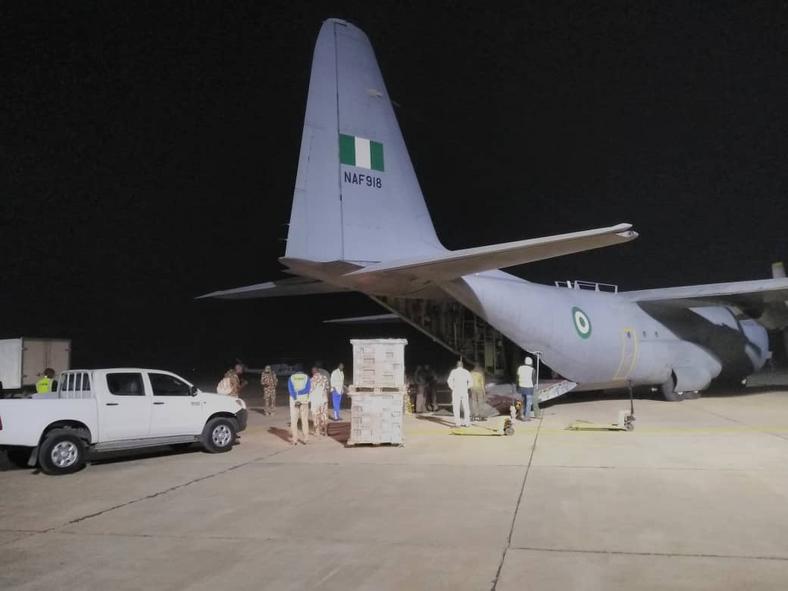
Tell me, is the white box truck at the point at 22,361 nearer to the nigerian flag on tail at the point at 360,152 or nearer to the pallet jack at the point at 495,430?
the nigerian flag on tail at the point at 360,152

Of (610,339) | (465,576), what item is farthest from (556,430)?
(465,576)

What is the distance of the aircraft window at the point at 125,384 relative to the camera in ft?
36.4

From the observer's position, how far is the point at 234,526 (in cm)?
698

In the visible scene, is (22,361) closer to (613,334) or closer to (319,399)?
(319,399)

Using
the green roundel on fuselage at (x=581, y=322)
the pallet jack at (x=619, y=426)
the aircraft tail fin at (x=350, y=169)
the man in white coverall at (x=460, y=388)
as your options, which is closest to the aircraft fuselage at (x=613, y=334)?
the green roundel on fuselage at (x=581, y=322)

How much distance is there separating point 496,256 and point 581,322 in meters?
6.77

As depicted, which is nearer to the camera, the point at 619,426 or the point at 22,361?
the point at 619,426

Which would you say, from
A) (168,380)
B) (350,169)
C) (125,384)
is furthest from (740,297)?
(125,384)

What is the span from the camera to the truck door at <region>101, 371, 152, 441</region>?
1072 centimetres

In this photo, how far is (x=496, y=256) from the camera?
42.0 ft

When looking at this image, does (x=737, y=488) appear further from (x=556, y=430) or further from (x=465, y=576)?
(x=556, y=430)

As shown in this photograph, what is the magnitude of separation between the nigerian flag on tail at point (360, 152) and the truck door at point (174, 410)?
608cm

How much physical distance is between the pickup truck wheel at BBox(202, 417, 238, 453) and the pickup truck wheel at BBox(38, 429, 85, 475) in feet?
7.24

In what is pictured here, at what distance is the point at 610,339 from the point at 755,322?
10.6 metres
